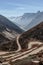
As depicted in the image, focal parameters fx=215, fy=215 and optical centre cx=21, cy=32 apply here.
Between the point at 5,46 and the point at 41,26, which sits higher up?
the point at 41,26

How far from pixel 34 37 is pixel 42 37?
8.35 ft

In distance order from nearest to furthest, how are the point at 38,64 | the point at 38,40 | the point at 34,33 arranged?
the point at 38,64
the point at 38,40
the point at 34,33

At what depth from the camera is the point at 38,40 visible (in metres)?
57.6

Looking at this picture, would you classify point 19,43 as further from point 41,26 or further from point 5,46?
point 41,26

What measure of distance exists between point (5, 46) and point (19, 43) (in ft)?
13.3

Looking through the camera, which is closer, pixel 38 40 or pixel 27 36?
pixel 38 40

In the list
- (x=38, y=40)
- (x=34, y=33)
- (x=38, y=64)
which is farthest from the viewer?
(x=34, y=33)

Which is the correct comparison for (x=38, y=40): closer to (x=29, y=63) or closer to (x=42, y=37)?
(x=42, y=37)

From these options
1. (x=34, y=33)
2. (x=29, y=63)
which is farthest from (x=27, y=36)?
(x=29, y=63)

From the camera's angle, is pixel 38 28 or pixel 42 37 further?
pixel 38 28

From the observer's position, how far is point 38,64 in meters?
19.5

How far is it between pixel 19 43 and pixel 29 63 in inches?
1609

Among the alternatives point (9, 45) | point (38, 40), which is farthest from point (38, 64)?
point (9, 45)

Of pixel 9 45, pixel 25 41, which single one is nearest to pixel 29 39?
pixel 25 41
